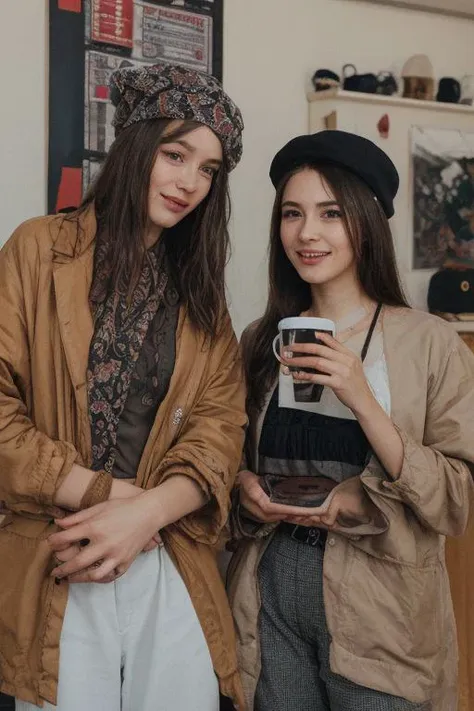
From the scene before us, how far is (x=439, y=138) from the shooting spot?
292 centimetres

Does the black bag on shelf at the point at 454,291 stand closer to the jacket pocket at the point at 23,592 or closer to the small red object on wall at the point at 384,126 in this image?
the small red object on wall at the point at 384,126

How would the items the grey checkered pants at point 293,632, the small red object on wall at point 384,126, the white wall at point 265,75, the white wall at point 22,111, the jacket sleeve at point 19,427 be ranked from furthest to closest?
the small red object on wall at point 384,126, the white wall at point 265,75, the white wall at point 22,111, the grey checkered pants at point 293,632, the jacket sleeve at point 19,427

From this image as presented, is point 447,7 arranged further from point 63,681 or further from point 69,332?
point 63,681

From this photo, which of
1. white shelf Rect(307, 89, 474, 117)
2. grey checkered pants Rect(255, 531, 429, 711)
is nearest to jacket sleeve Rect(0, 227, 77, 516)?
grey checkered pants Rect(255, 531, 429, 711)

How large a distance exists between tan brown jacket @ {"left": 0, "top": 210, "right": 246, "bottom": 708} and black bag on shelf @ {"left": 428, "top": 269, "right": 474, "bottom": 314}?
1.48m

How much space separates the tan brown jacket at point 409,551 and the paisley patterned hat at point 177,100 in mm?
503

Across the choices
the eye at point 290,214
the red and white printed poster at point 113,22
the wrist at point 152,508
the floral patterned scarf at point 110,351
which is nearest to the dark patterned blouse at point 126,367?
the floral patterned scarf at point 110,351

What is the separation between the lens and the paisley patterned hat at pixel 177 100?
1.52 metres

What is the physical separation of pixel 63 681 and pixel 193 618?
25 cm

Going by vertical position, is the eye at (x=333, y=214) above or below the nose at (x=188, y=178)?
below

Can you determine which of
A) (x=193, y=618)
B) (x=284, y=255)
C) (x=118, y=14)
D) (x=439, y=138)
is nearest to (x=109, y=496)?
(x=193, y=618)

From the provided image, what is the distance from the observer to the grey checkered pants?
5.19 ft

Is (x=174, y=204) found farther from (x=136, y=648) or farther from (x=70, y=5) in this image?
(x=70, y=5)

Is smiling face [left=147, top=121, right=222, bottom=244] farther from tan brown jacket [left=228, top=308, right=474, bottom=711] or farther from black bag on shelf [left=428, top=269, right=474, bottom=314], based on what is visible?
black bag on shelf [left=428, top=269, right=474, bottom=314]
